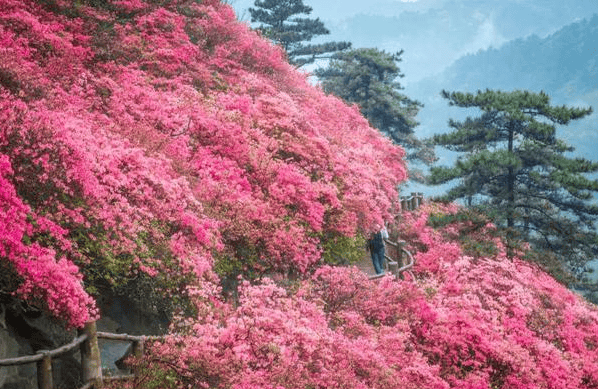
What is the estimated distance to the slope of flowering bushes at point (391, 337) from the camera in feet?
25.5

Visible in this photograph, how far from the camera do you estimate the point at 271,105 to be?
54.1 feet

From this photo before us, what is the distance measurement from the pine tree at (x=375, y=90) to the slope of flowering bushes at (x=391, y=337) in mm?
20271

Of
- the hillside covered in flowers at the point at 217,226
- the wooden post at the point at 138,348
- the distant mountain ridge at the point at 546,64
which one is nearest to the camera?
the wooden post at the point at 138,348

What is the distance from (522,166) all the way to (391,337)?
13.3 metres

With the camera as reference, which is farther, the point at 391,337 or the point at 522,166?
the point at 522,166

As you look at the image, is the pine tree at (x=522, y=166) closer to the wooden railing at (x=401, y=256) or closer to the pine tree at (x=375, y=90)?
the wooden railing at (x=401, y=256)

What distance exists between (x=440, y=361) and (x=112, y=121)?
26.7 feet

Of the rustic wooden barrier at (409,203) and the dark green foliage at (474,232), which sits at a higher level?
the rustic wooden barrier at (409,203)

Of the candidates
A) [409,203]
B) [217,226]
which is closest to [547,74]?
[409,203]

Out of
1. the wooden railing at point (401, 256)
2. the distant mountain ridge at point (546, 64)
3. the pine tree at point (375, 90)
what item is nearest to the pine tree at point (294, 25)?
the pine tree at point (375, 90)

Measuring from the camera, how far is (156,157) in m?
11.3

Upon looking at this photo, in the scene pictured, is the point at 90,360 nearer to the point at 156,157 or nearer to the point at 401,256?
the point at 156,157

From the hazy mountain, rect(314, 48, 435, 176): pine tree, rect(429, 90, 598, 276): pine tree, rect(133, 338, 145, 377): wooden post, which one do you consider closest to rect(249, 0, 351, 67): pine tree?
rect(314, 48, 435, 176): pine tree

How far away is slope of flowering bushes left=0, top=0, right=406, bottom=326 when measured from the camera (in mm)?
7988
